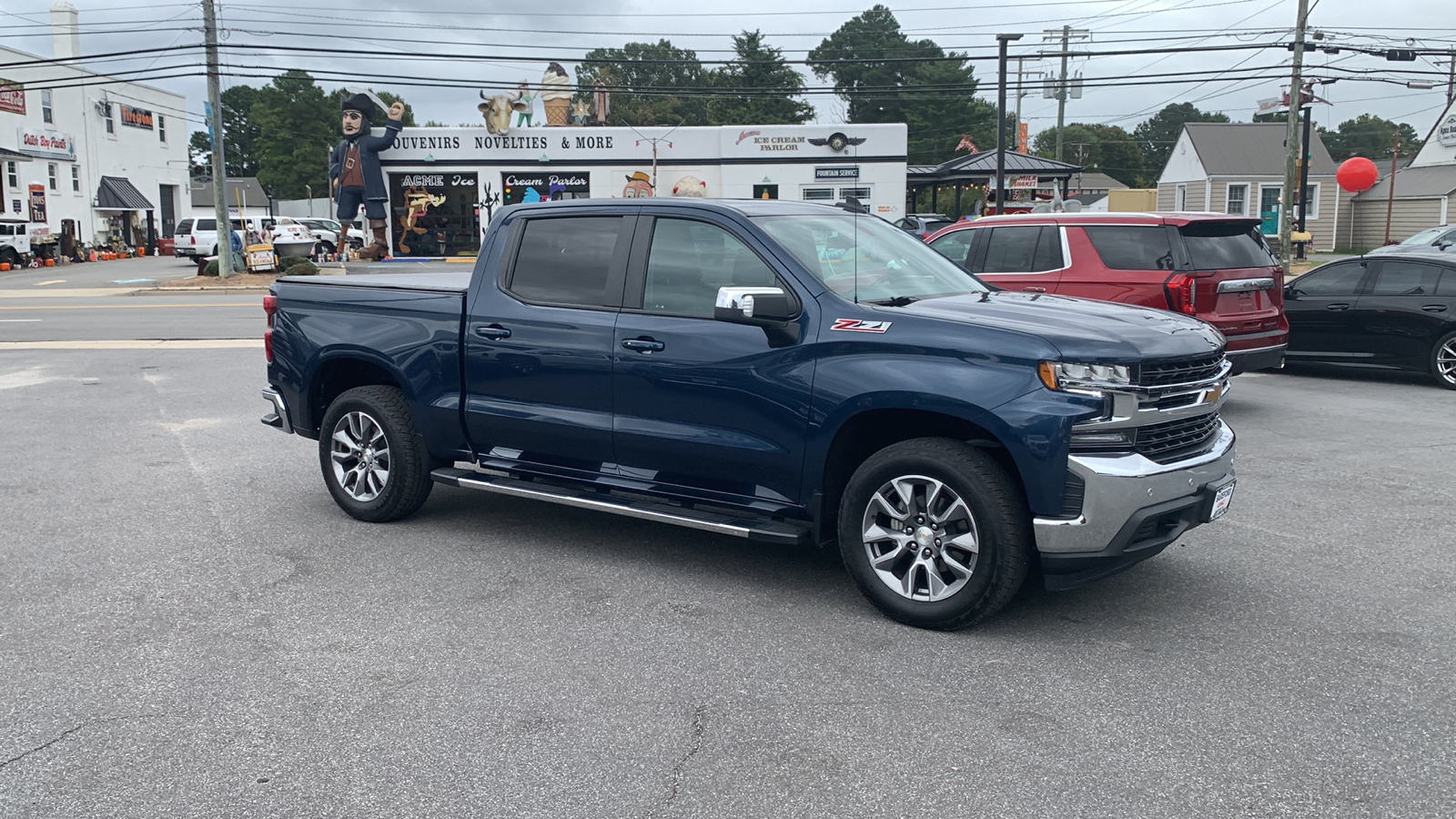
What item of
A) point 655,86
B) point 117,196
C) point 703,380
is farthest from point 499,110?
point 655,86

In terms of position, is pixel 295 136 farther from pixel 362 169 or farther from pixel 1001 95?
→ pixel 1001 95

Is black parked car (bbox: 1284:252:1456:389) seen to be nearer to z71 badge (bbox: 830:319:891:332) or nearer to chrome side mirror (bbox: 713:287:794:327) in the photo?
z71 badge (bbox: 830:319:891:332)

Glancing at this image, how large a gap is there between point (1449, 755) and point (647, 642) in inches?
117

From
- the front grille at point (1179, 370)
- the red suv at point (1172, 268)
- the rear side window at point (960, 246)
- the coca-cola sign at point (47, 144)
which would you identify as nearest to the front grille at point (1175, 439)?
the front grille at point (1179, 370)

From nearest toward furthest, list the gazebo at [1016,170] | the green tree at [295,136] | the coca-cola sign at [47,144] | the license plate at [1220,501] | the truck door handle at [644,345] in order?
the license plate at [1220,501] < the truck door handle at [644,345] < the gazebo at [1016,170] < the coca-cola sign at [47,144] < the green tree at [295,136]

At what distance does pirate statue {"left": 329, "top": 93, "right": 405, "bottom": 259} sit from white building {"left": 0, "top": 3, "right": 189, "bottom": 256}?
13620mm

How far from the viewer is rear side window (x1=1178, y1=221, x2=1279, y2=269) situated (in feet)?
32.4

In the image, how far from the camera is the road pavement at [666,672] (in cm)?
364

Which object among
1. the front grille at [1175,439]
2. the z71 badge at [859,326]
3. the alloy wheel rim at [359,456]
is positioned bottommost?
the alloy wheel rim at [359,456]

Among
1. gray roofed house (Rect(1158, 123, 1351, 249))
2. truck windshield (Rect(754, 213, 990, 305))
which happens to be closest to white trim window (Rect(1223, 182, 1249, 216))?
gray roofed house (Rect(1158, 123, 1351, 249))

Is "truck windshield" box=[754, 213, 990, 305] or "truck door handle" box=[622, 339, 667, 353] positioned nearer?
"truck windshield" box=[754, 213, 990, 305]

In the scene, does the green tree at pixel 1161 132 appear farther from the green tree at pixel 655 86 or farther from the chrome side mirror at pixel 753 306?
the chrome side mirror at pixel 753 306

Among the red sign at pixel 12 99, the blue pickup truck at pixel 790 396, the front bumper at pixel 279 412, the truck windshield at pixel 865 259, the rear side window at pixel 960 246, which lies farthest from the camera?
the red sign at pixel 12 99

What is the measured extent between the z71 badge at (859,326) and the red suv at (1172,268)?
4807 millimetres
